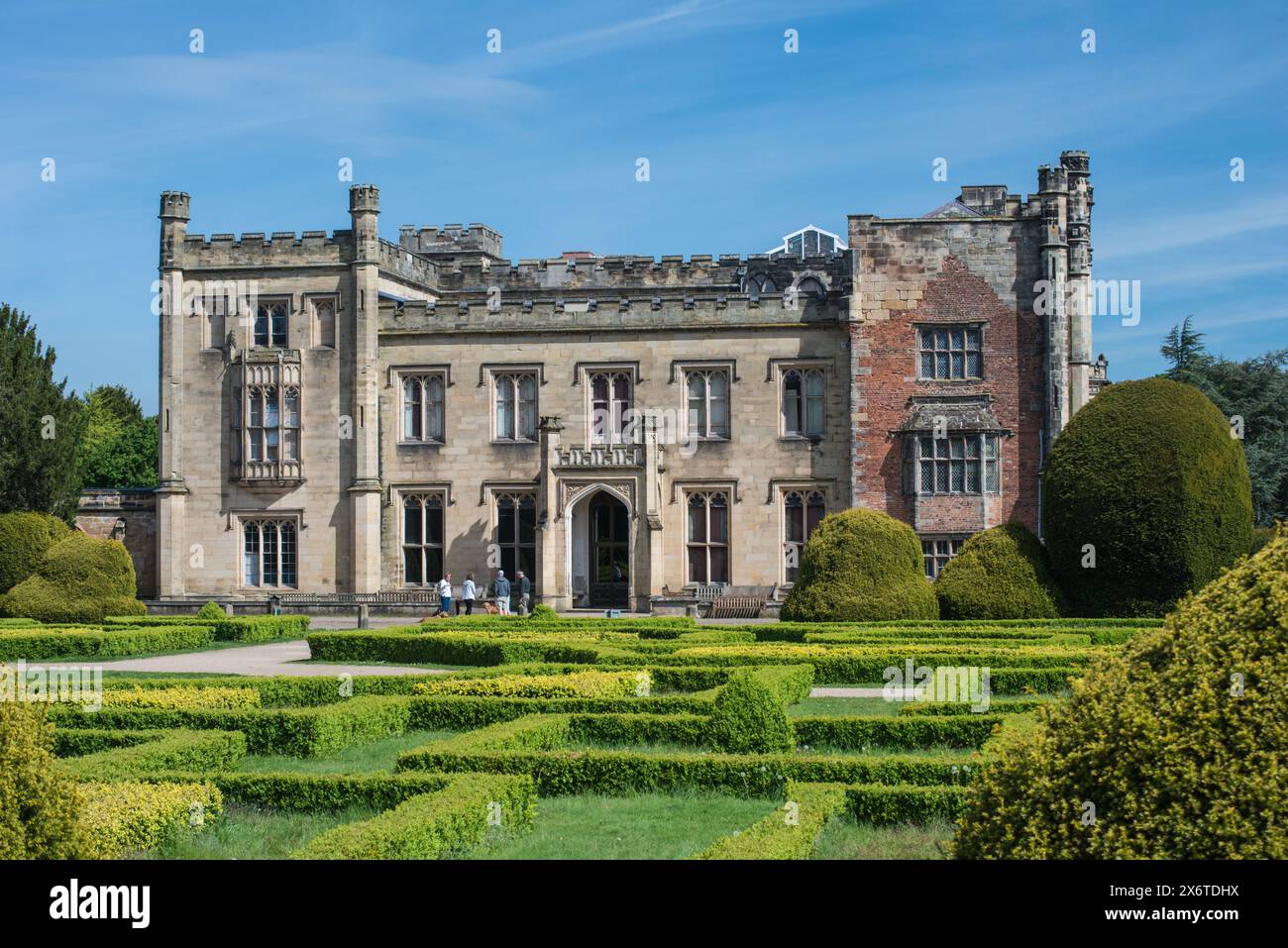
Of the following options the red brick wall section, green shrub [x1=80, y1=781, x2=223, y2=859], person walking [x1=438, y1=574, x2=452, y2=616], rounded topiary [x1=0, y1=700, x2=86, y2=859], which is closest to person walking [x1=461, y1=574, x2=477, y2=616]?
person walking [x1=438, y1=574, x2=452, y2=616]

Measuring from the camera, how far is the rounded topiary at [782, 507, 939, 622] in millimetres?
26359

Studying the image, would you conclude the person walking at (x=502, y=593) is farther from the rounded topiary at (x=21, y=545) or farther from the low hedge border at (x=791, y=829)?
the low hedge border at (x=791, y=829)

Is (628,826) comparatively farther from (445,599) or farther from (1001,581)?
(445,599)

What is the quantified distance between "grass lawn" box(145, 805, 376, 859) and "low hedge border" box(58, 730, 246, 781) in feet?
3.63

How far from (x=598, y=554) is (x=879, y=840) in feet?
98.4

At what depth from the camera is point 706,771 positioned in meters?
11.9

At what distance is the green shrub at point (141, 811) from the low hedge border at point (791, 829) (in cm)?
398

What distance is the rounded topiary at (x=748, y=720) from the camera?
13.1 metres

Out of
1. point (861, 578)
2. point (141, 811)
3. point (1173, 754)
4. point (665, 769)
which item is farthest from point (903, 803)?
point (861, 578)

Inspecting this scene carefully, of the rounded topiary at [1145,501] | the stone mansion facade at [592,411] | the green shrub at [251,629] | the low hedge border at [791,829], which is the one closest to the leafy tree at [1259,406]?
the stone mansion facade at [592,411]

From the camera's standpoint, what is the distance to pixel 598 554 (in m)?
39.7

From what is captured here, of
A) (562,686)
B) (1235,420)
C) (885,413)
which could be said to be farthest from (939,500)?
(562,686)
